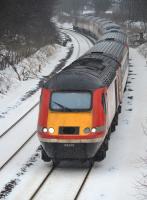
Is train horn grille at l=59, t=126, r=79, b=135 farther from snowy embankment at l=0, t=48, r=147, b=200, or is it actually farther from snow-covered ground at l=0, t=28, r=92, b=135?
snow-covered ground at l=0, t=28, r=92, b=135

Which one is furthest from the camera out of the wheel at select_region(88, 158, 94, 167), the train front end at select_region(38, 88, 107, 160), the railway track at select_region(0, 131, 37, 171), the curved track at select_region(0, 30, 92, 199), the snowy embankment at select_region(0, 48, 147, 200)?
the railway track at select_region(0, 131, 37, 171)

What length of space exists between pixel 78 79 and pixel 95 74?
1131mm

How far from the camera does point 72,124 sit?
48.4 feet

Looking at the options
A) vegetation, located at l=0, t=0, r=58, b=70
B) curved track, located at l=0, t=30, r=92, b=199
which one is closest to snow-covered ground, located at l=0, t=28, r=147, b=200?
curved track, located at l=0, t=30, r=92, b=199

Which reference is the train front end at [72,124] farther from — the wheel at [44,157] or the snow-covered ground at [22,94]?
the snow-covered ground at [22,94]

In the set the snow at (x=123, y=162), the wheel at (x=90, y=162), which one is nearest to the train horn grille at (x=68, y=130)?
Result: the wheel at (x=90, y=162)

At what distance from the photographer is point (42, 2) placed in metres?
49.0

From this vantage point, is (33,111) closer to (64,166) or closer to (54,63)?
(64,166)

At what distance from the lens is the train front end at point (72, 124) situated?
1473 centimetres

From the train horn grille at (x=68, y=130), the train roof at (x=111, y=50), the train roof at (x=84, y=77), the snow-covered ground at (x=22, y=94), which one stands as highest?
the train roof at (x=84, y=77)

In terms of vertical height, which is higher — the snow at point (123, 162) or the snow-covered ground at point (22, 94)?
the snow at point (123, 162)

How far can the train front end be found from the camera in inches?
580

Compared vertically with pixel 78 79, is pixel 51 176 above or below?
below

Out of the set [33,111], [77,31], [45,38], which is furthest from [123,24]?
[33,111]
